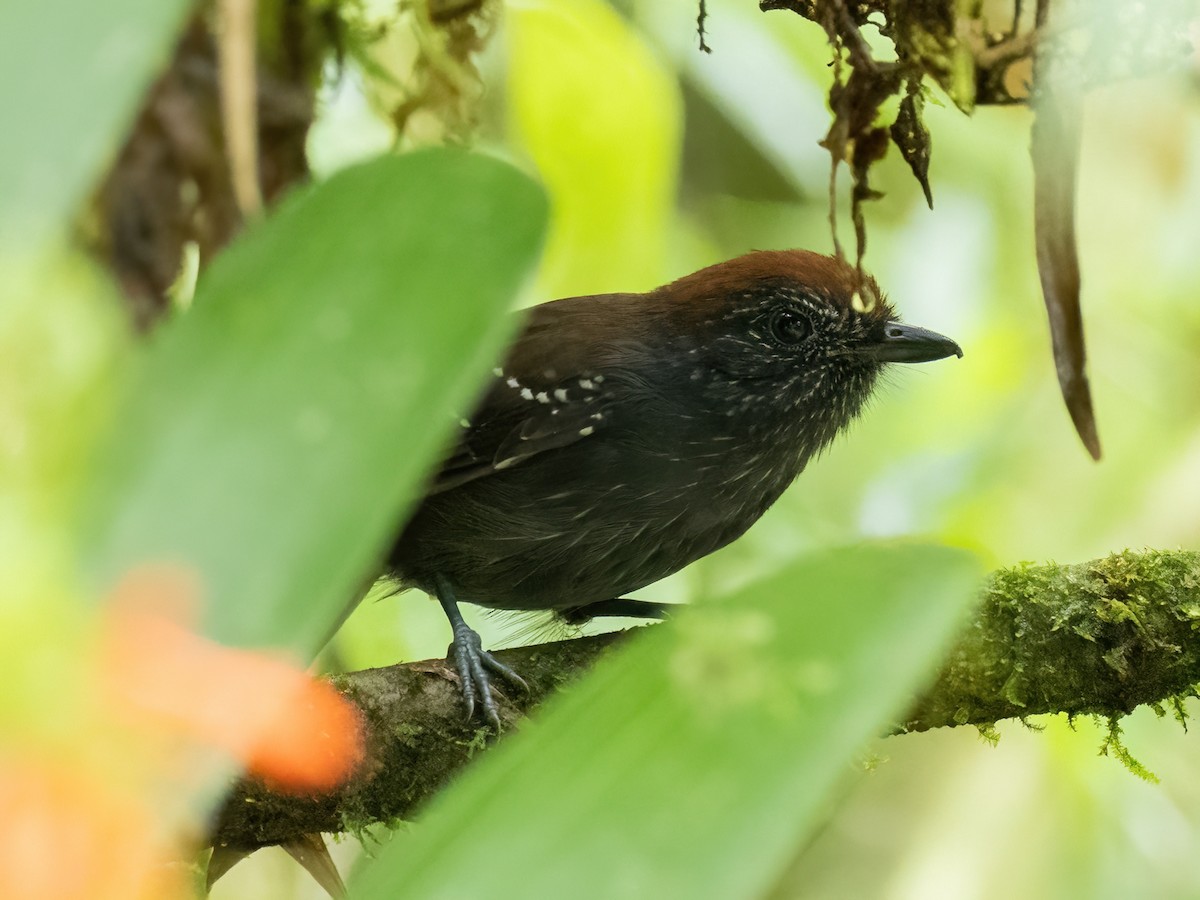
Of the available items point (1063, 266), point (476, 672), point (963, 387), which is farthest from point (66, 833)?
point (963, 387)

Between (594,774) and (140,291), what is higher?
(140,291)

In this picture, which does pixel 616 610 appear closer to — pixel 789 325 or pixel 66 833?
pixel 789 325

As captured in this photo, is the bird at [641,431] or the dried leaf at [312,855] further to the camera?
the bird at [641,431]

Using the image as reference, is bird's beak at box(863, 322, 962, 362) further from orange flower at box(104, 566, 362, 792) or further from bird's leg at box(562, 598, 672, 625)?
orange flower at box(104, 566, 362, 792)

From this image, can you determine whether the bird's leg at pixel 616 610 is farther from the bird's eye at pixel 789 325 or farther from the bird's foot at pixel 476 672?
the bird's eye at pixel 789 325

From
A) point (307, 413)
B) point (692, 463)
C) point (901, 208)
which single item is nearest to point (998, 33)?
point (692, 463)

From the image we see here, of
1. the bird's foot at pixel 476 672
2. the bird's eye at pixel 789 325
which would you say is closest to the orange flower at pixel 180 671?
the bird's foot at pixel 476 672

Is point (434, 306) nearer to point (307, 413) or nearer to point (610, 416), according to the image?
point (307, 413)
